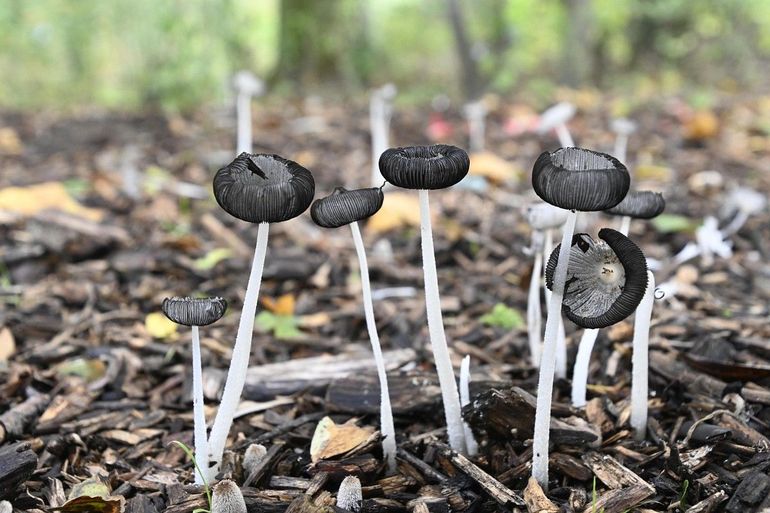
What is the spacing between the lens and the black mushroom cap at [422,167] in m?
2.44

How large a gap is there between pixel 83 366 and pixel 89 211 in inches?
98.9

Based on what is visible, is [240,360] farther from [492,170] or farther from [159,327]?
[492,170]

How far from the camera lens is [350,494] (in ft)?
8.73

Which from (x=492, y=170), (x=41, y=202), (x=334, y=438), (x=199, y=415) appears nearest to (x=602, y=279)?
(x=334, y=438)

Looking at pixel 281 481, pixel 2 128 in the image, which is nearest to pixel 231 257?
pixel 281 481

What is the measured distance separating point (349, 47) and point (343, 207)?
959cm

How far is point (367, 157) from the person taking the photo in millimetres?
8273

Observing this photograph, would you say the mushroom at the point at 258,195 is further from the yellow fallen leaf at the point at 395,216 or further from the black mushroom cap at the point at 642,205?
the yellow fallen leaf at the point at 395,216

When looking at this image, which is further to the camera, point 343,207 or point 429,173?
point 343,207

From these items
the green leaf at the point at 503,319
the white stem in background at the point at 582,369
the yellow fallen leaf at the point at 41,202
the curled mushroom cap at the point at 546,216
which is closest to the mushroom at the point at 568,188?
the white stem in background at the point at 582,369

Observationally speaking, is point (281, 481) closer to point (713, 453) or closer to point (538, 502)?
point (538, 502)

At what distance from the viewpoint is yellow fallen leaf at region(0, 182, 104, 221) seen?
590 centimetres

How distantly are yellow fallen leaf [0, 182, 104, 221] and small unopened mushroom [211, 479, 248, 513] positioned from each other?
3.85 metres

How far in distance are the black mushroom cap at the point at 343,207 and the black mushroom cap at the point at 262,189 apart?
0.10m
